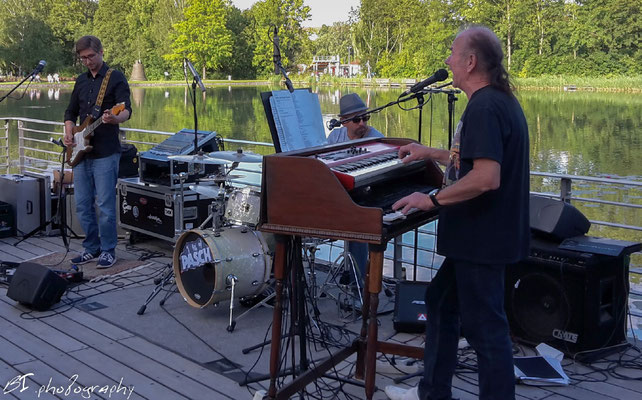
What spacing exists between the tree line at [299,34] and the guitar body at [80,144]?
1616 inches

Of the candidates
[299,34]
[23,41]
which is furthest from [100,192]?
[23,41]

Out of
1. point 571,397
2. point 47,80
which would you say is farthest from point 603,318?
point 47,80

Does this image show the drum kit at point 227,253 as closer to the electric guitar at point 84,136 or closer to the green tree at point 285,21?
the electric guitar at point 84,136

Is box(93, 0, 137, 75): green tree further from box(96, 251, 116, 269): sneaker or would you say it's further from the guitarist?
box(96, 251, 116, 269): sneaker

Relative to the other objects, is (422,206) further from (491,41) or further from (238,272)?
(238,272)

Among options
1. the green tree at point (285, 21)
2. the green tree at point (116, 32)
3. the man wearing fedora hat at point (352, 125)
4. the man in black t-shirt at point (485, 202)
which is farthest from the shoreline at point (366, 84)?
the man in black t-shirt at point (485, 202)

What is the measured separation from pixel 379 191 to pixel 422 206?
0.53m

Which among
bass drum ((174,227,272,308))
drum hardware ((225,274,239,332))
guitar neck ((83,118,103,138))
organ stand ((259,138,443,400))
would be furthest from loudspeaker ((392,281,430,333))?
guitar neck ((83,118,103,138))

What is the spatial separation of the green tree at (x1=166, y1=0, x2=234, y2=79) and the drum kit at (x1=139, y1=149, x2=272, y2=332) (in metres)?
59.1

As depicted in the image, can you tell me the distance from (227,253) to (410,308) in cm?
112

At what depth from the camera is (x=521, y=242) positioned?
2502 millimetres

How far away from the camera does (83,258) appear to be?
5.51 meters

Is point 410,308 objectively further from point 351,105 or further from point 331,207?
point 331,207

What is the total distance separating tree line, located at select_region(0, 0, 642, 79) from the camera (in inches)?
1661
